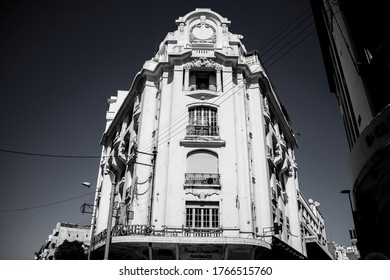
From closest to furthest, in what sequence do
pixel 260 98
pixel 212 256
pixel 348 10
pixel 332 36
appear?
1. pixel 348 10
2. pixel 332 36
3. pixel 212 256
4. pixel 260 98

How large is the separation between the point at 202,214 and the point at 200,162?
2573 mm

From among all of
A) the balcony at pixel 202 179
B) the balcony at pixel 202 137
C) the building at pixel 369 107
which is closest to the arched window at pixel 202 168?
the balcony at pixel 202 179

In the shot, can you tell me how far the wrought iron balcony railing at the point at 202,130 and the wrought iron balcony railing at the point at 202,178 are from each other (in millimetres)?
2233

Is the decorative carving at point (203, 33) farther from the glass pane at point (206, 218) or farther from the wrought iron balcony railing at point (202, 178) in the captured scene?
the glass pane at point (206, 218)

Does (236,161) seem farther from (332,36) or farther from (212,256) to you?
(332,36)

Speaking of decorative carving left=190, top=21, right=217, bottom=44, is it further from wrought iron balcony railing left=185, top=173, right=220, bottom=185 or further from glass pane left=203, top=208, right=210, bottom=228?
glass pane left=203, top=208, right=210, bottom=228

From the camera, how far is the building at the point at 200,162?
1347 centimetres

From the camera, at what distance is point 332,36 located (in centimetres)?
1108

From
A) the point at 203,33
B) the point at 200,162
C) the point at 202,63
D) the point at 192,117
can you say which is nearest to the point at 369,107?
the point at 200,162

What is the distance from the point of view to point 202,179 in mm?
14891

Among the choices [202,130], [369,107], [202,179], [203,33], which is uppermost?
[203,33]

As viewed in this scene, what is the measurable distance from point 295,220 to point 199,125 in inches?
368

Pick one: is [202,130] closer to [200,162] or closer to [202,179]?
[200,162]
